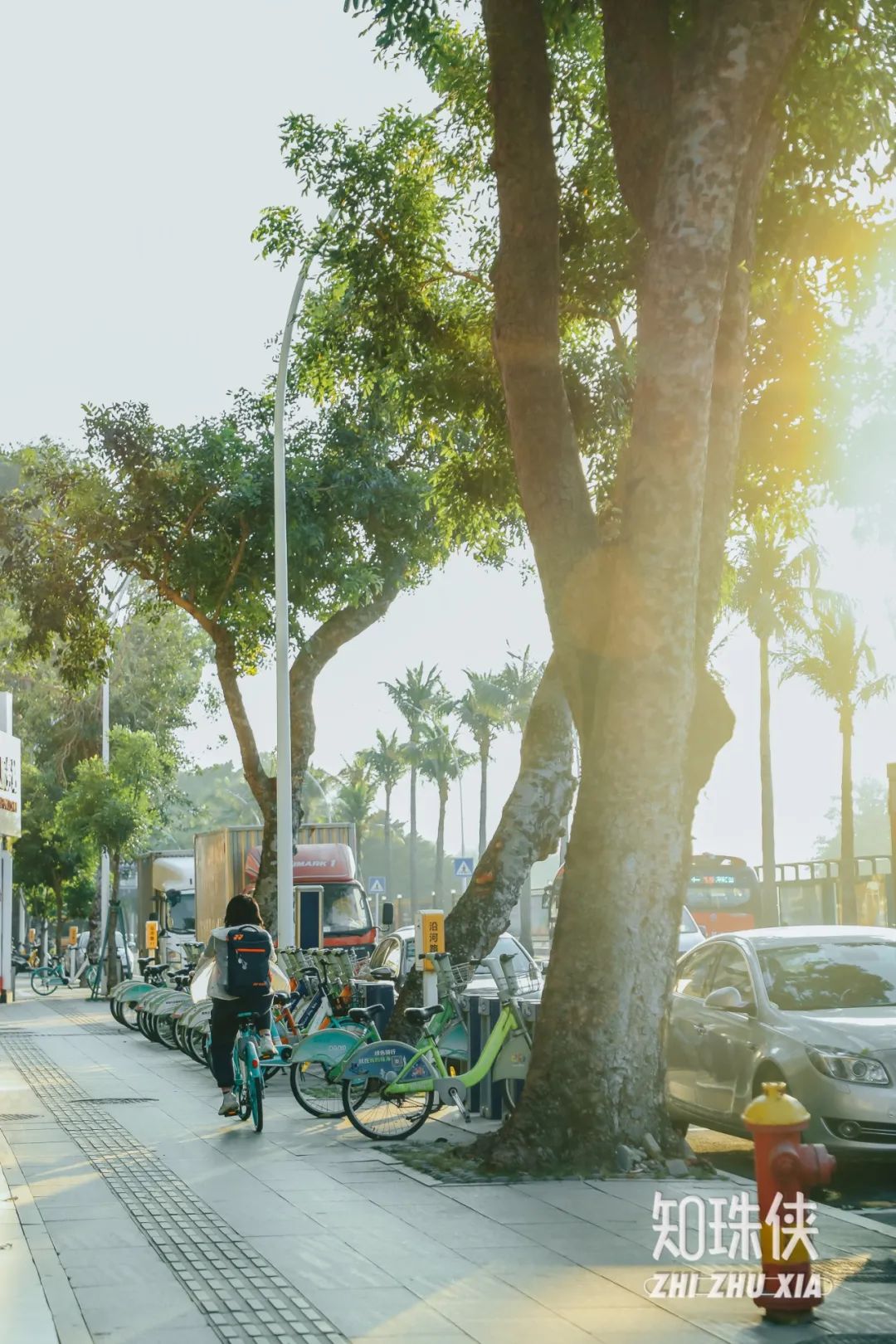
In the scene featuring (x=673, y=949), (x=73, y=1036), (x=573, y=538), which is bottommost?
(x=73, y=1036)

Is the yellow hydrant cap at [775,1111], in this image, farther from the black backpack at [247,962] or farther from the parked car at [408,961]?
the parked car at [408,961]

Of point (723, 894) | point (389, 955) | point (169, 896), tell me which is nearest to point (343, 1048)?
point (389, 955)

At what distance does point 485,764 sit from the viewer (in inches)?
3733

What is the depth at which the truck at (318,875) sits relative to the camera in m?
32.3

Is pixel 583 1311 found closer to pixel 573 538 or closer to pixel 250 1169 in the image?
pixel 250 1169

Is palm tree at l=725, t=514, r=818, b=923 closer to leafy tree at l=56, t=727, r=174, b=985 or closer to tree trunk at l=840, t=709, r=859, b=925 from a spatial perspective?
tree trunk at l=840, t=709, r=859, b=925

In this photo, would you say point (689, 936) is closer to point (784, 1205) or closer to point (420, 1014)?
point (420, 1014)

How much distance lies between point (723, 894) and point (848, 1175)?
30.6 metres

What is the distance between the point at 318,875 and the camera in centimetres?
3331

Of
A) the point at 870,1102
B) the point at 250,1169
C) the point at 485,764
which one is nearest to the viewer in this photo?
the point at 870,1102

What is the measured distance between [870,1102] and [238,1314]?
16.2 feet

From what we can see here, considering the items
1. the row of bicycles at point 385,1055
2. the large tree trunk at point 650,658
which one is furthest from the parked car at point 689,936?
the large tree trunk at point 650,658

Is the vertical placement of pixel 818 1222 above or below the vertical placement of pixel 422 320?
below

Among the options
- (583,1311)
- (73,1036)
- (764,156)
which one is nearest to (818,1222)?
(583,1311)
